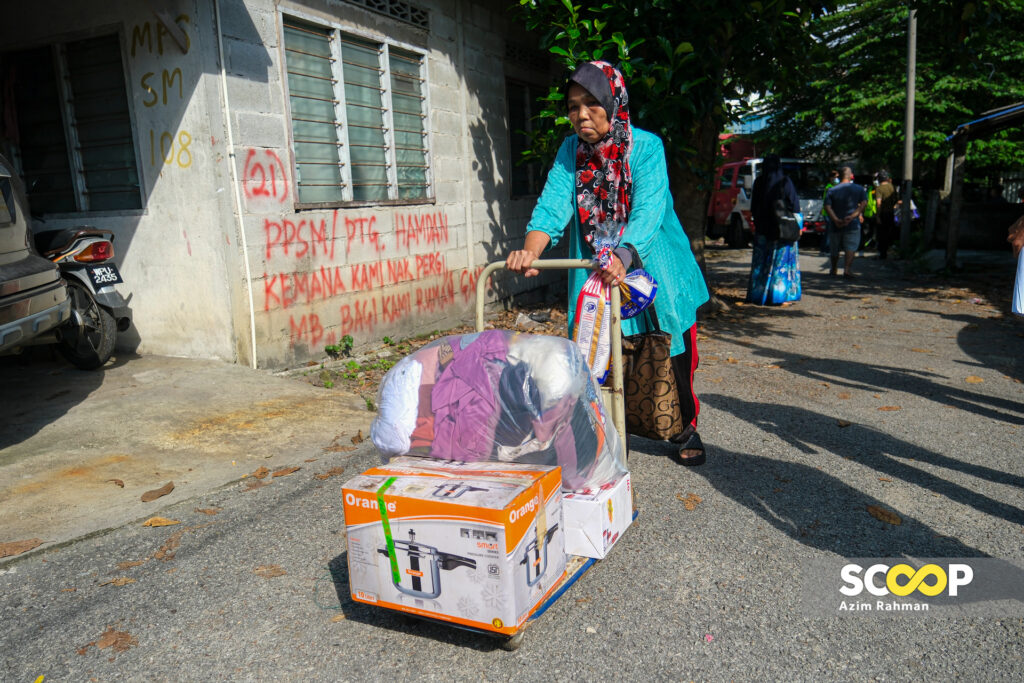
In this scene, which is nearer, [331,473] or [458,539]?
[458,539]

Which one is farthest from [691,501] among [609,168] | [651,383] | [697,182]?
[697,182]

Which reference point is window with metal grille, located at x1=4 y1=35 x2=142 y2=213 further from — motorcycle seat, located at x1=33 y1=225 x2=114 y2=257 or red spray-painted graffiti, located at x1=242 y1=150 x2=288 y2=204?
red spray-painted graffiti, located at x1=242 y1=150 x2=288 y2=204

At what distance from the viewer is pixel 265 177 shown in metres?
6.06

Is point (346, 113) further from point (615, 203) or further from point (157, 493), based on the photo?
point (615, 203)

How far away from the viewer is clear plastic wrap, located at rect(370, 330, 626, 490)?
8.66 feet

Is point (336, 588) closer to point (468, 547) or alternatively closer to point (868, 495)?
point (468, 547)

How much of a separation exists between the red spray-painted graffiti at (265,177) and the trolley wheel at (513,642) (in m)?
4.53

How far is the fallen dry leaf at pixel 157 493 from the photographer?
389 cm

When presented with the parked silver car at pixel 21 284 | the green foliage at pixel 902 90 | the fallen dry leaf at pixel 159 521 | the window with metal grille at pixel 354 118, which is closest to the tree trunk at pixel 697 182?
the window with metal grille at pixel 354 118

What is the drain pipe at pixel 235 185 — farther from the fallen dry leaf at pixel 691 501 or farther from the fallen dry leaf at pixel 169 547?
the fallen dry leaf at pixel 691 501

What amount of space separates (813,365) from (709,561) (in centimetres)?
425

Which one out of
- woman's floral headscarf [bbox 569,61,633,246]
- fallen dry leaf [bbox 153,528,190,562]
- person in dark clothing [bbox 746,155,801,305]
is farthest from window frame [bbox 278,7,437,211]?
person in dark clothing [bbox 746,155,801,305]

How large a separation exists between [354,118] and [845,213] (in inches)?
356

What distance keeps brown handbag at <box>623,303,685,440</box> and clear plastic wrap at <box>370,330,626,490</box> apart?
2.86ft
